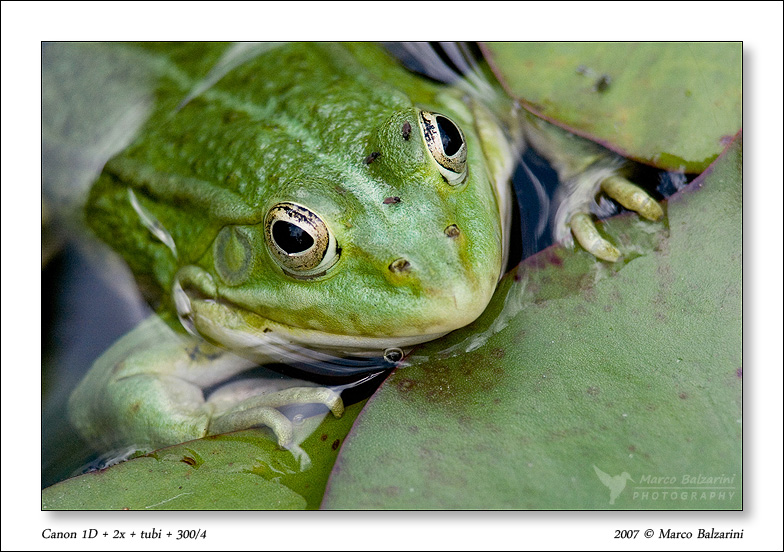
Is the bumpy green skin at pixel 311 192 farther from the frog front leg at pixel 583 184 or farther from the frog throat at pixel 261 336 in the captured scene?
the frog front leg at pixel 583 184

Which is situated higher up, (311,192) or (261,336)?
(311,192)

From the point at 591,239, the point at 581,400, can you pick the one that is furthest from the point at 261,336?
the point at 591,239

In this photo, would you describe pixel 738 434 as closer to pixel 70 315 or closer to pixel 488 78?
pixel 488 78

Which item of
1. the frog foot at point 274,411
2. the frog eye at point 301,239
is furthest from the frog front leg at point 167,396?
the frog eye at point 301,239

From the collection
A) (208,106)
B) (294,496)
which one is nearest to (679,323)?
(294,496)
